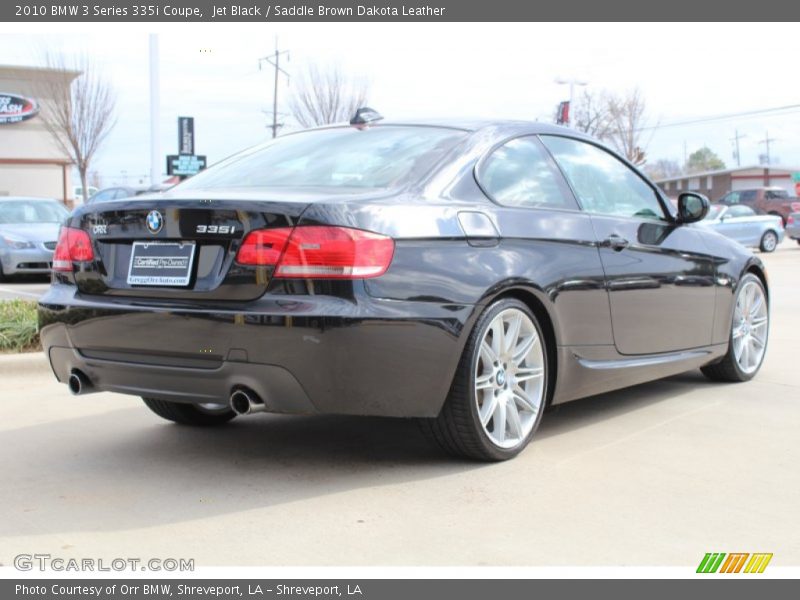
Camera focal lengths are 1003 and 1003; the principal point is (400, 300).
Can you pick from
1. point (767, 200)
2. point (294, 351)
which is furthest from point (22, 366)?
point (767, 200)

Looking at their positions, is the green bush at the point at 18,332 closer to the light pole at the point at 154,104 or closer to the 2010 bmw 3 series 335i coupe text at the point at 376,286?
the 2010 bmw 3 series 335i coupe text at the point at 376,286

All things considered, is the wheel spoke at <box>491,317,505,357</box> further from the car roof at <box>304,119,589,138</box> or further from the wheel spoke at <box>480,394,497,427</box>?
the car roof at <box>304,119,589,138</box>

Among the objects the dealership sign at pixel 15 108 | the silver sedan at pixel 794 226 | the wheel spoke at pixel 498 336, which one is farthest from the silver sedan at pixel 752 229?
the dealership sign at pixel 15 108

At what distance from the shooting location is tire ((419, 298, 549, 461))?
Answer: 13.5 ft

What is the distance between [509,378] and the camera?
14.5ft

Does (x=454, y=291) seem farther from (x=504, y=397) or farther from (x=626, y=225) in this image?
(x=626, y=225)

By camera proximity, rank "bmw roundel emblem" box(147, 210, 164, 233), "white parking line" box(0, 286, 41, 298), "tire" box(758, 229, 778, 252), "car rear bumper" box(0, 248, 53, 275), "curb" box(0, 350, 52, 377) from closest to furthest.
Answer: "bmw roundel emblem" box(147, 210, 164, 233) < "curb" box(0, 350, 52, 377) < "white parking line" box(0, 286, 41, 298) < "car rear bumper" box(0, 248, 53, 275) < "tire" box(758, 229, 778, 252)

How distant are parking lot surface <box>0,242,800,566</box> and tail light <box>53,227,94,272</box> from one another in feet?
2.99

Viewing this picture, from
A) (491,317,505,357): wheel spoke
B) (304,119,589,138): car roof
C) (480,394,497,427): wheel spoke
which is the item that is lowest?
(480,394,497,427): wheel spoke

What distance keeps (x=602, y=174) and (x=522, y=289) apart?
134 centimetres

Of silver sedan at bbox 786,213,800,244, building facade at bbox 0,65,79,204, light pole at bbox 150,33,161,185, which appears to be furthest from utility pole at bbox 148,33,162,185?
building facade at bbox 0,65,79,204

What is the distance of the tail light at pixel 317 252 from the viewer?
3.76 m

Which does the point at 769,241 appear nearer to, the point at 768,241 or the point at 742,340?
the point at 768,241
